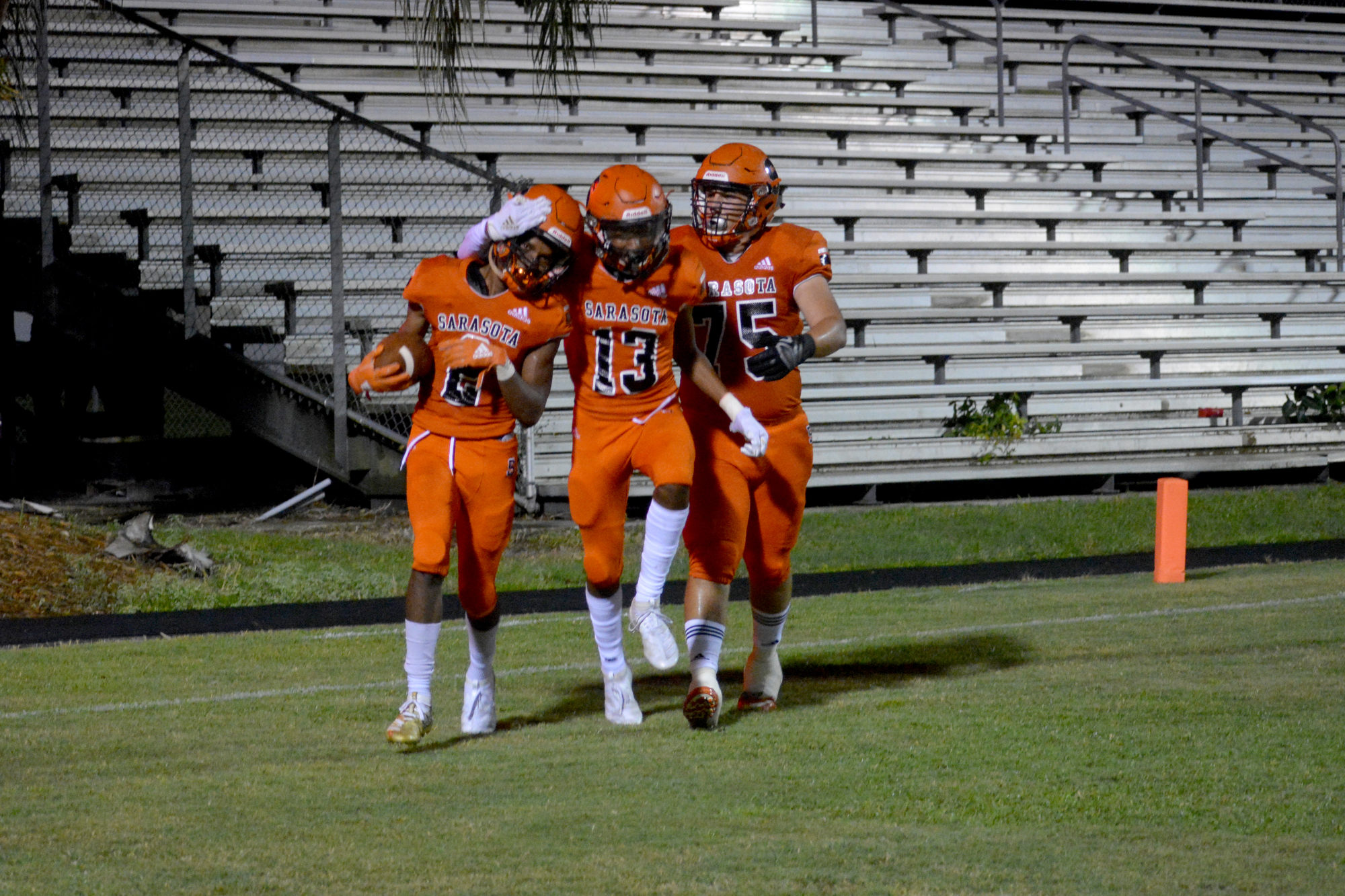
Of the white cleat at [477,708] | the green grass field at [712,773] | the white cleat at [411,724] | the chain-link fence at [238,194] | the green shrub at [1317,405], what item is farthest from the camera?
the green shrub at [1317,405]

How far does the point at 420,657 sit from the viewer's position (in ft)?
16.4

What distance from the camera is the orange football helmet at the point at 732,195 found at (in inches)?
209

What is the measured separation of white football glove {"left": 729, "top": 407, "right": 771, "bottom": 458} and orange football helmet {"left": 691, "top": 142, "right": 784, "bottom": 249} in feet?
2.11

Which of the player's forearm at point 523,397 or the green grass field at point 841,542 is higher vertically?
the player's forearm at point 523,397

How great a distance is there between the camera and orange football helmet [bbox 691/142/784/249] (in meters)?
5.32

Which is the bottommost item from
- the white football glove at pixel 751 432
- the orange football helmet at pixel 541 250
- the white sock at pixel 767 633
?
the white sock at pixel 767 633

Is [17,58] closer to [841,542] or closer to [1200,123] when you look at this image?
[841,542]

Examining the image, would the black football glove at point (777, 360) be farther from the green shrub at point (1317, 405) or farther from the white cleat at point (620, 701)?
the green shrub at point (1317, 405)

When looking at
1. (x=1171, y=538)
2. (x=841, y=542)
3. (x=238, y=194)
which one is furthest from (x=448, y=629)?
(x=238, y=194)

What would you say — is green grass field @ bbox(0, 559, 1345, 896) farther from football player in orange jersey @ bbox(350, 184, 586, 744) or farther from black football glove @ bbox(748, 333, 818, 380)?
black football glove @ bbox(748, 333, 818, 380)

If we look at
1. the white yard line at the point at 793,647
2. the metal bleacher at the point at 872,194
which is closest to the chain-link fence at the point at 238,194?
the metal bleacher at the point at 872,194

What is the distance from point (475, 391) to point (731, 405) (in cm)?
80

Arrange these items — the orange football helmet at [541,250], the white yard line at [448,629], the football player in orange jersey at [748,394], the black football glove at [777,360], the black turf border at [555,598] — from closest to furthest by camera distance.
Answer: the orange football helmet at [541,250] < the black football glove at [777,360] < the football player in orange jersey at [748,394] < the white yard line at [448,629] < the black turf border at [555,598]

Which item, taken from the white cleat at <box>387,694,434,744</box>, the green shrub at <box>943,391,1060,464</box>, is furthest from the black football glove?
the green shrub at <box>943,391,1060,464</box>
